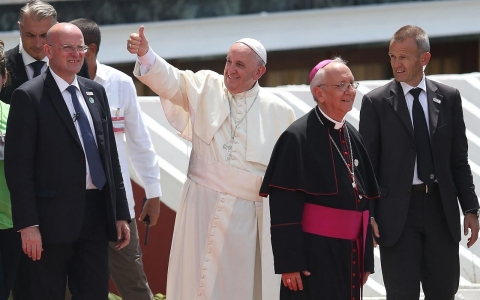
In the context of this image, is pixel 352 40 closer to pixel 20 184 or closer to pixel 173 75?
pixel 173 75

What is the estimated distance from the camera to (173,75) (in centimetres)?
640

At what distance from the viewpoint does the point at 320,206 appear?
561 cm

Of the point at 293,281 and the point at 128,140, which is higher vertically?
the point at 128,140

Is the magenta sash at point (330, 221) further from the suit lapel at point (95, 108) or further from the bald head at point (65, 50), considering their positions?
the bald head at point (65, 50)

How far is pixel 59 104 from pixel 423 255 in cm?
229

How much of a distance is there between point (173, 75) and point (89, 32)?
2.51 feet

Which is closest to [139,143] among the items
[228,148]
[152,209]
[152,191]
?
[152,191]

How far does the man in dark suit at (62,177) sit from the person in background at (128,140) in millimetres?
931

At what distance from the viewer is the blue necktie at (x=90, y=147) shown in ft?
19.0

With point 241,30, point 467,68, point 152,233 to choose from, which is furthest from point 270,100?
point 467,68

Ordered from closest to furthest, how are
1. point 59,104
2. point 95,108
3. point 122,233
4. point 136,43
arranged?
point 59,104
point 95,108
point 122,233
point 136,43

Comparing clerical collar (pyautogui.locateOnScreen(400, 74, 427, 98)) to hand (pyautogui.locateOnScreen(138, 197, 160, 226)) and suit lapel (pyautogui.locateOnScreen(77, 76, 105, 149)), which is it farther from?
suit lapel (pyautogui.locateOnScreen(77, 76, 105, 149))

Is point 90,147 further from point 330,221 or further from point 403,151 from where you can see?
point 403,151

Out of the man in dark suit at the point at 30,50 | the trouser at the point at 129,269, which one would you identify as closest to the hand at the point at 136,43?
the man in dark suit at the point at 30,50
